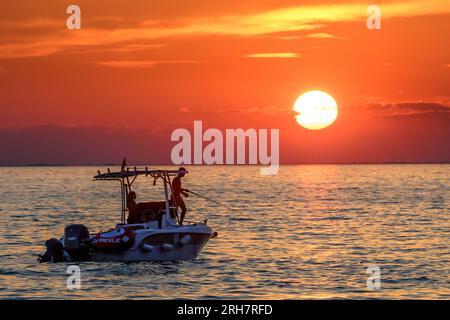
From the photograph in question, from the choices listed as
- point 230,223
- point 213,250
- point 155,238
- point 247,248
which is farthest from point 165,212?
point 230,223

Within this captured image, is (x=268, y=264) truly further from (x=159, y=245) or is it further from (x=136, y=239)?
(x=136, y=239)

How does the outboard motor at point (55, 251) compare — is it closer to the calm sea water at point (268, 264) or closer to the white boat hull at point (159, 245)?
the calm sea water at point (268, 264)

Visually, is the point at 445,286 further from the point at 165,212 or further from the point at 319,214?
the point at 319,214

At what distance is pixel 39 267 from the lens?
113ft

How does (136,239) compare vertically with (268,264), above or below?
above

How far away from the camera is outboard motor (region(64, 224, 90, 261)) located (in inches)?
1283

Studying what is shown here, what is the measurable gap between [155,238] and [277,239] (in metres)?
18.5

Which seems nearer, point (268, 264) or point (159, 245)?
point (159, 245)

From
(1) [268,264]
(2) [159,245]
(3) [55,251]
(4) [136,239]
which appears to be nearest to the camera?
(4) [136,239]

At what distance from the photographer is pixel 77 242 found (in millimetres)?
32656

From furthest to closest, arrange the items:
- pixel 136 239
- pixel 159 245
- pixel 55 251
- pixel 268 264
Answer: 1. pixel 268 264
2. pixel 55 251
3. pixel 159 245
4. pixel 136 239

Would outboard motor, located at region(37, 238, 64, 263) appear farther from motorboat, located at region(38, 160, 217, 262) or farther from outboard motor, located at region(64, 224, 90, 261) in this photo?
outboard motor, located at region(64, 224, 90, 261)

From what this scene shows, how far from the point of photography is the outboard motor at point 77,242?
107 feet

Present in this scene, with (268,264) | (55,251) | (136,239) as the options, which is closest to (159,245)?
(136,239)
